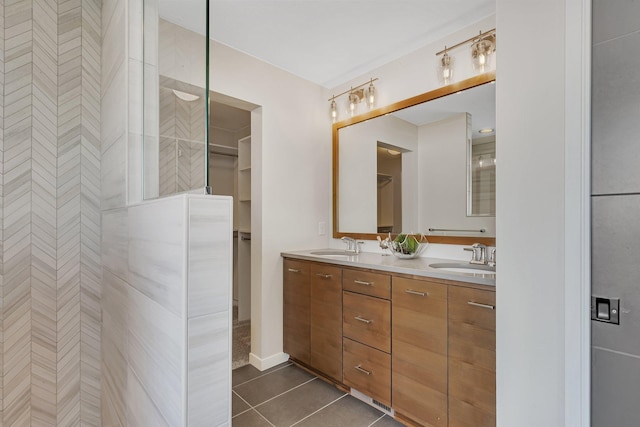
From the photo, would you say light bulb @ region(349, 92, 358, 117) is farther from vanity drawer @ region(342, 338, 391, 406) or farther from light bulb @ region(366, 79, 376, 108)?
vanity drawer @ region(342, 338, 391, 406)

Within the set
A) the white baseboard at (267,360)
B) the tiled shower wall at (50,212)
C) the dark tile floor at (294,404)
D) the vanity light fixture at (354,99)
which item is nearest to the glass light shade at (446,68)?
the vanity light fixture at (354,99)

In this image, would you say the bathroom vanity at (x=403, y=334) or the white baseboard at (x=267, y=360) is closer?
the bathroom vanity at (x=403, y=334)

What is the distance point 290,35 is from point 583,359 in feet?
7.81

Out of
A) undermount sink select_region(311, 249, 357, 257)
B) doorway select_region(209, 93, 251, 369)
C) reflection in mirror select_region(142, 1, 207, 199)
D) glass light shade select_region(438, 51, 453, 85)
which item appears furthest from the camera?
doorway select_region(209, 93, 251, 369)

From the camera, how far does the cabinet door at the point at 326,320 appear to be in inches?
83.1

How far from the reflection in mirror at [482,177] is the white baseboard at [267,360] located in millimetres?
1911

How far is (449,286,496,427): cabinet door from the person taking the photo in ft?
4.55

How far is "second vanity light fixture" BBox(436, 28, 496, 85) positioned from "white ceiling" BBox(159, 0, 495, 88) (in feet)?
0.44

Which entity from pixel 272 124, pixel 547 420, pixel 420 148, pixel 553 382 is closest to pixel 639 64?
pixel 553 382

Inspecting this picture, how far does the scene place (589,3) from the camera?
0.90 meters

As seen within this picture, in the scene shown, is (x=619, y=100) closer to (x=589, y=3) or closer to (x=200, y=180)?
(x=589, y=3)

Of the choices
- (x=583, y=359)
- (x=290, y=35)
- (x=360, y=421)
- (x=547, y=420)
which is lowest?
(x=360, y=421)

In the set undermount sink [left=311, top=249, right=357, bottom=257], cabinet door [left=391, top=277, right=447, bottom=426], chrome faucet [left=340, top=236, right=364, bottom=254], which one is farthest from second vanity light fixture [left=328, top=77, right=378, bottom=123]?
cabinet door [left=391, top=277, right=447, bottom=426]

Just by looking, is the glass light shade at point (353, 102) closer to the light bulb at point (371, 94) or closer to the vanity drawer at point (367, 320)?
the light bulb at point (371, 94)
